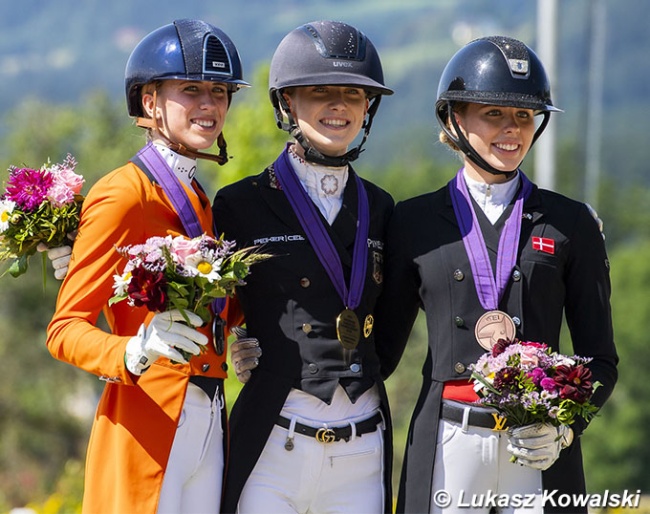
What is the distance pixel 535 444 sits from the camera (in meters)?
5.26

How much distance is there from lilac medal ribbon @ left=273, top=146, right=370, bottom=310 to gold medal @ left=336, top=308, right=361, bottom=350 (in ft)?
0.17

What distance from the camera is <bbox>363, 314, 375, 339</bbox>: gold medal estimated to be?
18.8 ft

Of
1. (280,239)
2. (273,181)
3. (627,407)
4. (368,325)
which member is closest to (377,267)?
(368,325)

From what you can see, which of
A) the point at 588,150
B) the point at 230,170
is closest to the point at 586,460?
the point at 230,170

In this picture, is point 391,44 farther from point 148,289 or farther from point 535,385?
point 148,289

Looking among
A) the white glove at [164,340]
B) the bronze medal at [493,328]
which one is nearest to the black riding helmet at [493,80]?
the bronze medal at [493,328]

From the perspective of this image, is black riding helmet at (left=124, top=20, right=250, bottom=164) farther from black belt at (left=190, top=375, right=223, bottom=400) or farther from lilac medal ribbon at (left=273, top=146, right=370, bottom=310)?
black belt at (left=190, top=375, right=223, bottom=400)

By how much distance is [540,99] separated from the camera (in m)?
5.87

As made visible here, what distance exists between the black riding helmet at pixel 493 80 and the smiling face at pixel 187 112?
1.21 m

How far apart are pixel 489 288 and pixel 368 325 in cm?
61

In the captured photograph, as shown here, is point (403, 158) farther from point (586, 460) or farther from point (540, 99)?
point (540, 99)

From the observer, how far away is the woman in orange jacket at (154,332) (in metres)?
5.04

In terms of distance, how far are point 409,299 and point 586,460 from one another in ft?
104

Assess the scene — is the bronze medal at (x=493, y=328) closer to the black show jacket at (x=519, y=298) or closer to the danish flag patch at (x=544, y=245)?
the black show jacket at (x=519, y=298)
